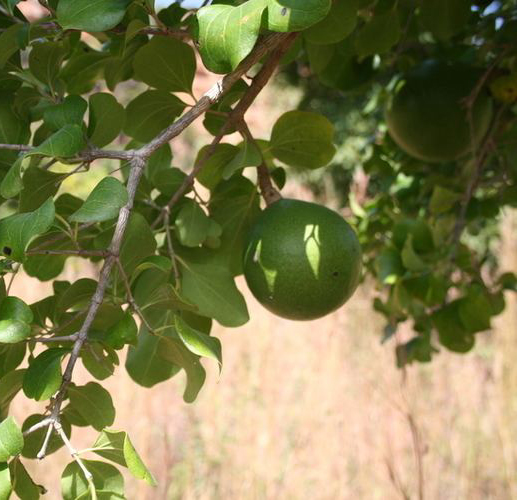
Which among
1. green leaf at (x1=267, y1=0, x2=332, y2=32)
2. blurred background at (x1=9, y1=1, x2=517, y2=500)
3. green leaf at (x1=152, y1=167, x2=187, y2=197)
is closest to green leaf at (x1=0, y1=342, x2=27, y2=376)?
green leaf at (x1=152, y1=167, x2=187, y2=197)

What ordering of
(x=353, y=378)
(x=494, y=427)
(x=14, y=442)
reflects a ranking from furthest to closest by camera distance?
(x=353, y=378) < (x=494, y=427) < (x=14, y=442)

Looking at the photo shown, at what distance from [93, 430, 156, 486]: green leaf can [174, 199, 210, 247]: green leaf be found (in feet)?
0.85

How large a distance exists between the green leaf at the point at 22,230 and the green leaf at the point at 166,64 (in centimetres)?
28

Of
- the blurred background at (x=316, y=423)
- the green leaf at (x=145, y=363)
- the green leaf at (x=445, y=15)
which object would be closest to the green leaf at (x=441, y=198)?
the green leaf at (x=445, y=15)

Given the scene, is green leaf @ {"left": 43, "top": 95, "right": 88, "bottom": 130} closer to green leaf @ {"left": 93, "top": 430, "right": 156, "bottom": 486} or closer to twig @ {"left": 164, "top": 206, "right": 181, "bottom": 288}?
twig @ {"left": 164, "top": 206, "right": 181, "bottom": 288}

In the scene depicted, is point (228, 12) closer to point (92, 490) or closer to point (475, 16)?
point (92, 490)

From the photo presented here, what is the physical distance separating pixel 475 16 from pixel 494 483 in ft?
5.50

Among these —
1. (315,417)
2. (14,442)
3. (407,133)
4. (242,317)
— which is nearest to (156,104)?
(242,317)

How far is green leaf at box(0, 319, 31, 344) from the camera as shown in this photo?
0.46 metres

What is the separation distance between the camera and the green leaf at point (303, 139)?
0.76m

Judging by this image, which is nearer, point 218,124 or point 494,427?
point 218,124

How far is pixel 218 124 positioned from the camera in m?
0.76

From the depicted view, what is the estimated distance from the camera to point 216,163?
2.50 ft

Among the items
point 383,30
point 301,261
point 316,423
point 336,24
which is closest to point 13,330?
point 301,261
